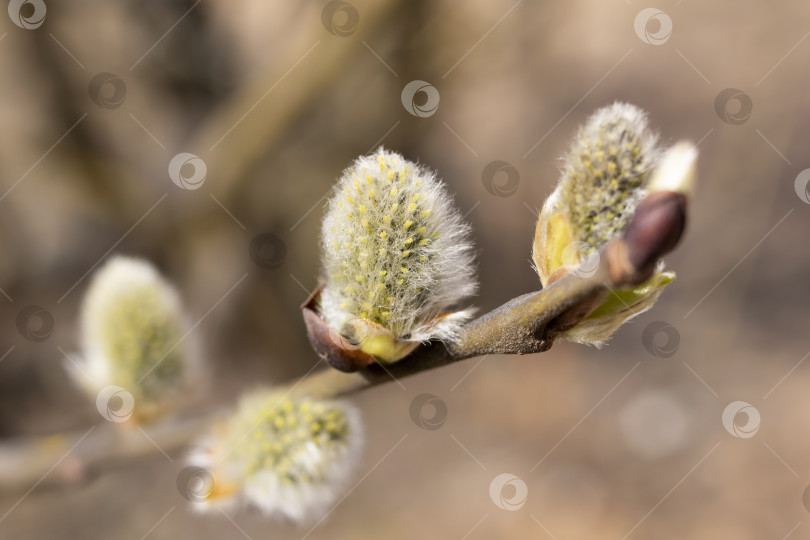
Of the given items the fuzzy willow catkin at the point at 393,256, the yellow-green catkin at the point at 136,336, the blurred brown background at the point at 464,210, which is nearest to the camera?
the fuzzy willow catkin at the point at 393,256

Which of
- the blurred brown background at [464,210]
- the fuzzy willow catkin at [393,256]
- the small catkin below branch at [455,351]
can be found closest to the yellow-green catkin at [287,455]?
the small catkin below branch at [455,351]

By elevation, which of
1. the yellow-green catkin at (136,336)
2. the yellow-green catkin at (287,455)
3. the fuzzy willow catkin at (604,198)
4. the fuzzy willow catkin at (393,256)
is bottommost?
the yellow-green catkin at (136,336)

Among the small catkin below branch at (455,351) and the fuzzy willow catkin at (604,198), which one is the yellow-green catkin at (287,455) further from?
the fuzzy willow catkin at (604,198)

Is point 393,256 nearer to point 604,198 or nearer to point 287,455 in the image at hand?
point 604,198

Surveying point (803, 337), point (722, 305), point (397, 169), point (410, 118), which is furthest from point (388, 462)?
point (397, 169)

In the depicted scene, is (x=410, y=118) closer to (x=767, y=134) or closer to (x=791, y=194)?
(x=767, y=134)

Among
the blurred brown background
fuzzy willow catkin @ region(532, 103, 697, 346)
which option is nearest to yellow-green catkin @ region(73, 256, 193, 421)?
fuzzy willow catkin @ region(532, 103, 697, 346)

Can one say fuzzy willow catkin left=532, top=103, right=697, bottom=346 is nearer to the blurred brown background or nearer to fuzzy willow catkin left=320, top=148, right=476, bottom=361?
fuzzy willow catkin left=320, top=148, right=476, bottom=361
